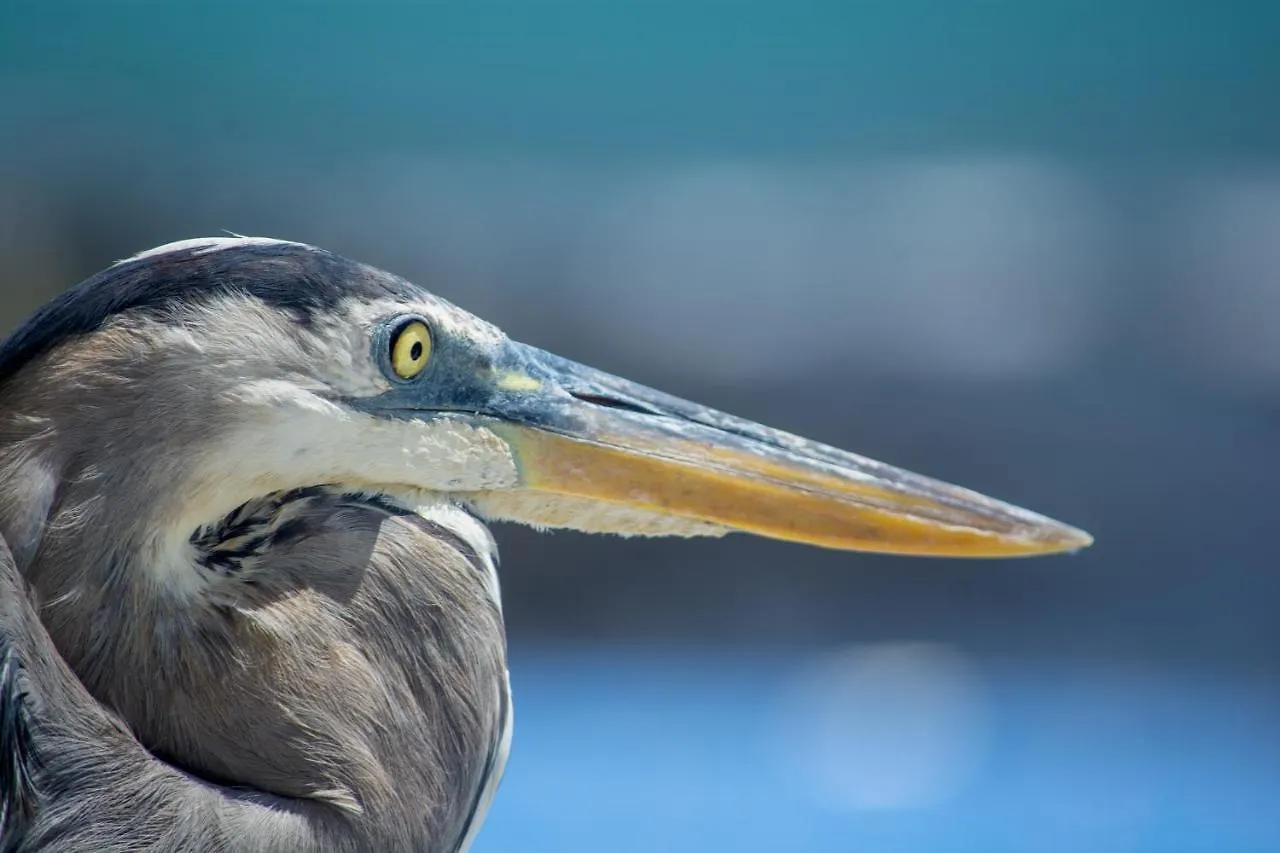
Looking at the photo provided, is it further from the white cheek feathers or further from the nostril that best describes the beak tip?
the white cheek feathers

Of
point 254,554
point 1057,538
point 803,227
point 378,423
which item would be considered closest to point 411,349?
point 378,423

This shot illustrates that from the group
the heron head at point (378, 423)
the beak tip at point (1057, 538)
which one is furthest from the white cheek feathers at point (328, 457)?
the beak tip at point (1057, 538)

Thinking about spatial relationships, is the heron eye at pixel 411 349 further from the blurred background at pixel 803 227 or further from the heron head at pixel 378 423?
the blurred background at pixel 803 227

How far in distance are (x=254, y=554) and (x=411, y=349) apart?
7.9 inches

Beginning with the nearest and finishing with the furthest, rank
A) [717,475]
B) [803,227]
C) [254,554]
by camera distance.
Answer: [254,554] → [717,475] → [803,227]

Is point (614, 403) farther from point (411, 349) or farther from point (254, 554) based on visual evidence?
point (254, 554)

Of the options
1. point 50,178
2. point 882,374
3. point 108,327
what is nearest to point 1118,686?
point 882,374

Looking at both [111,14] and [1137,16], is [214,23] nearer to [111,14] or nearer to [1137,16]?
[111,14]

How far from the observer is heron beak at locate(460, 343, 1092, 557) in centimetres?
117

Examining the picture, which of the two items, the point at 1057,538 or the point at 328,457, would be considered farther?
the point at 1057,538

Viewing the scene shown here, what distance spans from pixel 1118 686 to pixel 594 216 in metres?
1.74

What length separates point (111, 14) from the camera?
340cm

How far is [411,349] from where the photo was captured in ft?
3.51

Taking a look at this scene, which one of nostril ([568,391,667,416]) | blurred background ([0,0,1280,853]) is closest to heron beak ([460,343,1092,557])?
nostril ([568,391,667,416])
